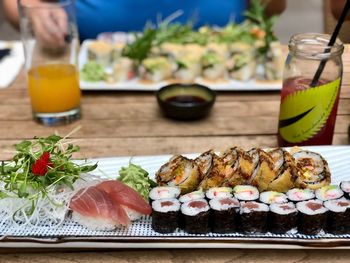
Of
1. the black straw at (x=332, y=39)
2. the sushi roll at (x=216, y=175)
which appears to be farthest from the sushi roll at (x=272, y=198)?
Answer: the black straw at (x=332, y=39)

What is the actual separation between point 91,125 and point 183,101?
1.01ft

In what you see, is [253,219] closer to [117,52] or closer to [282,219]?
[282,219]

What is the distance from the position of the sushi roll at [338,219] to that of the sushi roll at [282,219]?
72 millimetres

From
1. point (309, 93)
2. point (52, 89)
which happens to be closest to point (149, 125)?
point (52, 89)

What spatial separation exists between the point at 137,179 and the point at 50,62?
0.65 meters

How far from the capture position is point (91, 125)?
1740mm

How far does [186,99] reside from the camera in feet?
5.95

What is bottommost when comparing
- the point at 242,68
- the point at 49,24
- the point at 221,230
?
the point at 221,230

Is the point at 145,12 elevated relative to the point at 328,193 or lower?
elevated

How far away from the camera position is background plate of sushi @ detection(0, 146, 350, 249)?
1129 millimetres

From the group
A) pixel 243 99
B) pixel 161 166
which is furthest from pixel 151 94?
pixel 161 166

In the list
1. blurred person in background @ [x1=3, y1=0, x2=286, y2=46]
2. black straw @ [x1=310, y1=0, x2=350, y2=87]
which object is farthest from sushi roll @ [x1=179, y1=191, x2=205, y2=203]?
blurred person in background @ [x1=3, y1=0, x2=286, y2=46]

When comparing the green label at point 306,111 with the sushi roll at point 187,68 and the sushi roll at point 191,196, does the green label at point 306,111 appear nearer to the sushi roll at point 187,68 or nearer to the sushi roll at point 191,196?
the sushi roll at point 191,196

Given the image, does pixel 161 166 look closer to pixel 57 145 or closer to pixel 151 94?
pixel 57 145
